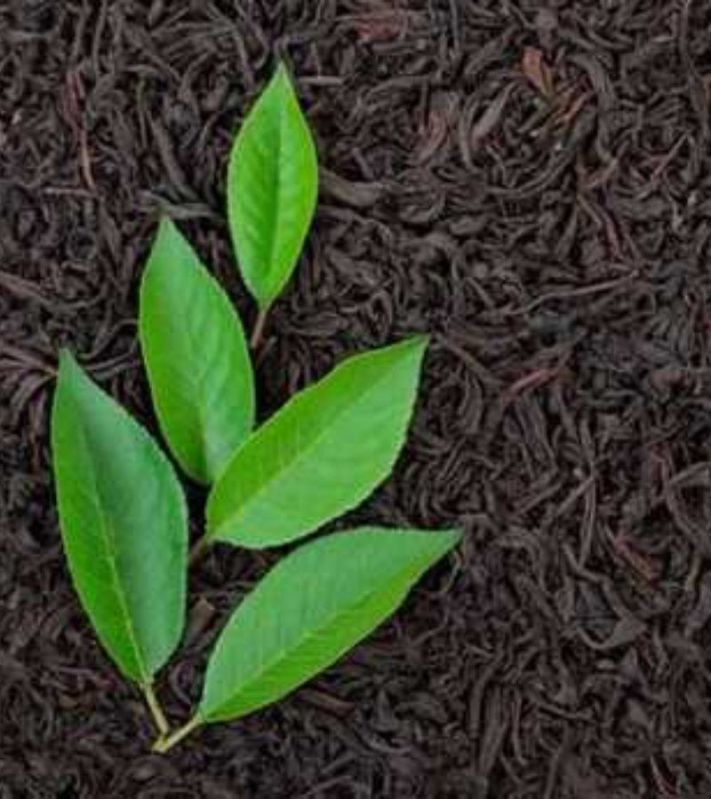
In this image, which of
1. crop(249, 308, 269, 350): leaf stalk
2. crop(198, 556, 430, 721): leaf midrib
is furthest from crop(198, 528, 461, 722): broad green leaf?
crop(249, 308, 269, 350): leaf stalk

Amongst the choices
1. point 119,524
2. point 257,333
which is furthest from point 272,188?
point 119,524

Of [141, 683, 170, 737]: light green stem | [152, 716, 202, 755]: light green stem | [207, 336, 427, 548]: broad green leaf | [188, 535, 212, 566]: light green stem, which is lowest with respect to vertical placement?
[152, 716, 202, 755]: light green stem

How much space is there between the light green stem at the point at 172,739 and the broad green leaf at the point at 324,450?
9cm

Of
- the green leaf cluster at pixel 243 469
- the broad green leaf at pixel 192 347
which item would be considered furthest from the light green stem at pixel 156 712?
the broad green leaf at pixel 192 347

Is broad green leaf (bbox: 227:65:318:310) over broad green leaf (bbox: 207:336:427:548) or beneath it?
over

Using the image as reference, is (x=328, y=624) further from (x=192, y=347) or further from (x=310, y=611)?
(x=192, y=347)

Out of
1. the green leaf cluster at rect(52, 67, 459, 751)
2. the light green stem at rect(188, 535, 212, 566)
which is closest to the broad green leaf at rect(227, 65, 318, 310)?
the green leaf cluster at rect(52, 67, 459, 751)

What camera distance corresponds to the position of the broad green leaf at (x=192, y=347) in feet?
2.67

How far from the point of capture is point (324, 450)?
80 centimetres

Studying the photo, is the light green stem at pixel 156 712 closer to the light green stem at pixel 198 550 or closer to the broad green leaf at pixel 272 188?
the light green stem at pixel 198 550

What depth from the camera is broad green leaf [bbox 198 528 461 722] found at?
80cm

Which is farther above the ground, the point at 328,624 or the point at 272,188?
the point at 272,188

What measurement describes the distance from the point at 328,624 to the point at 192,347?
0.14 metres

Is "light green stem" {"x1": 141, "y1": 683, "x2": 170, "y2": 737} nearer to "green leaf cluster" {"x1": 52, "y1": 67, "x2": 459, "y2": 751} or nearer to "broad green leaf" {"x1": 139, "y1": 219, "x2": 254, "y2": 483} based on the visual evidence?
"green leaf cluster" {"x1": 52, "y1": 67, "x2": 459, "y2": 751}
